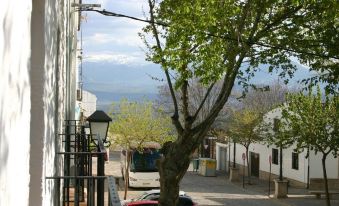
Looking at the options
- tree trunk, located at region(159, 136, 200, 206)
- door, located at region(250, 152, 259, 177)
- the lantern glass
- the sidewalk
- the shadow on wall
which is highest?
the shadow on wall

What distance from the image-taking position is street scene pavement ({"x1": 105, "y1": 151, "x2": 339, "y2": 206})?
97.6 ft

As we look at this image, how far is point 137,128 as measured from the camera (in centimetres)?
3425

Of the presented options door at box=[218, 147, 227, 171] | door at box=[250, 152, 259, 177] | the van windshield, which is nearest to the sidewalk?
door at box=[250, 152, 259, 177]

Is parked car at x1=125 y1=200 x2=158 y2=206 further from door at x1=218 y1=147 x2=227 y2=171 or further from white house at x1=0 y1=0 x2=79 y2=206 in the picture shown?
door at x1=218 y1=147 x2=227 y2=171

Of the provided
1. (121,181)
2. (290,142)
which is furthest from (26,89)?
(121,181)

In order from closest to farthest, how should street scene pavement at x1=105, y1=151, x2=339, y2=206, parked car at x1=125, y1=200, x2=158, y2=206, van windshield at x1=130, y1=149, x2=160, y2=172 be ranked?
1. parked car at x1=125, y1=200, x2=158, y2=206
2. street scene pavement at x1=105, y1=151, x2=339, y2=206
3. van windshield at x1=130, y1=149, x2=160, y2=172

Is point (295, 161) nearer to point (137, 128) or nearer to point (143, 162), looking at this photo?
point (143, 162)

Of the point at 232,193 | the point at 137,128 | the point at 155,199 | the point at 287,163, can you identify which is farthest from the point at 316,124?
the point at 137,128

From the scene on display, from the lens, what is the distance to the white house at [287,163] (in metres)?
35.2

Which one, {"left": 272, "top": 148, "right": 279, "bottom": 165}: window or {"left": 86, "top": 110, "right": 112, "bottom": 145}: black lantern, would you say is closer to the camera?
{"left": 86, "top": 110, "right": 112, "bottom": 145}: black lantern

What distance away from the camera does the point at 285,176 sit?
38281mm

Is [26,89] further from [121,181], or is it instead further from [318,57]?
[121,181]

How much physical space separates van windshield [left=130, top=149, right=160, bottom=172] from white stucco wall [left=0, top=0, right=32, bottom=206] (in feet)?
96.2

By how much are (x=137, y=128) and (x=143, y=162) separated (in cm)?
240
